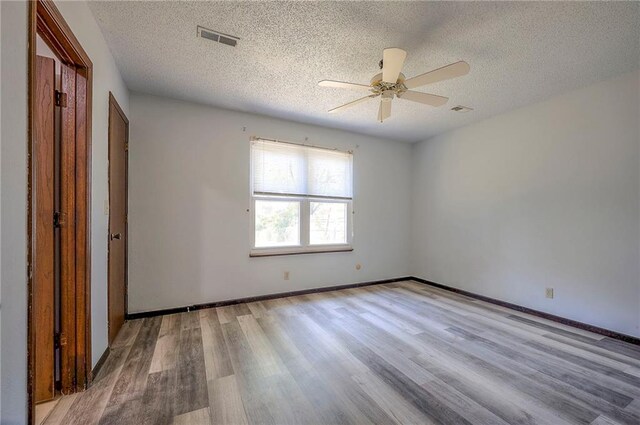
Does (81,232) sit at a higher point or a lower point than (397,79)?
lower

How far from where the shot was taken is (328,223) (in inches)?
166

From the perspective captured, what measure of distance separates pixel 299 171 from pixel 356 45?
2.02 metres

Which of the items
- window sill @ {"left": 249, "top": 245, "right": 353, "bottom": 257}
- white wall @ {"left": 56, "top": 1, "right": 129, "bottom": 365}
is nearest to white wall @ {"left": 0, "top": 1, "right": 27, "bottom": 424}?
white wall @ {"left": 56, "top": 1, "right": 129, "bottom": 365}

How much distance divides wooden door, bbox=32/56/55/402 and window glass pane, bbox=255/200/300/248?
2165 mm

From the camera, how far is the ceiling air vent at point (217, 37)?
2.00 meters

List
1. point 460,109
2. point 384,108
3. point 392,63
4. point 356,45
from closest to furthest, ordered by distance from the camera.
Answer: point 392,63, point 356,45, point 384,108, point 460,109

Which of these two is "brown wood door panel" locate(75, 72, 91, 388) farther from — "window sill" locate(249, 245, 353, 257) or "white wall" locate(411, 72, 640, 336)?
"white wall" locate(411, 72, 640, 336)

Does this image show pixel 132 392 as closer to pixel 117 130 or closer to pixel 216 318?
pixel 216 318

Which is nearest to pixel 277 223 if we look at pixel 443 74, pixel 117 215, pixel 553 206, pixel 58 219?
pixel 117 215

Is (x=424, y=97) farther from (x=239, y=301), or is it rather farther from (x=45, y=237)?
(x=239, y=301)

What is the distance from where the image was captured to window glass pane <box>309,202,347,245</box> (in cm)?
408

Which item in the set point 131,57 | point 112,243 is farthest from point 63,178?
point 131,57

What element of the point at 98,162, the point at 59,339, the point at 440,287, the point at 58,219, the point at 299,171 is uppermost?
the point at 299,171

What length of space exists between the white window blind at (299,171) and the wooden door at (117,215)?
1.42 metres
